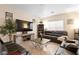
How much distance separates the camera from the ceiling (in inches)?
83.0

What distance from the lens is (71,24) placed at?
2.12m

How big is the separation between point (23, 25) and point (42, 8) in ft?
1.72

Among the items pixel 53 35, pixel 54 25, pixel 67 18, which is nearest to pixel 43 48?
pixel 53 35

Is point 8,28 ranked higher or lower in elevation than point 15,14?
lower

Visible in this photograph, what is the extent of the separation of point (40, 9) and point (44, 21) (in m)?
0.26

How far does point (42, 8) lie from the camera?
83.8 inches

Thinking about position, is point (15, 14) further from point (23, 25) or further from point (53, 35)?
point (53, 35)

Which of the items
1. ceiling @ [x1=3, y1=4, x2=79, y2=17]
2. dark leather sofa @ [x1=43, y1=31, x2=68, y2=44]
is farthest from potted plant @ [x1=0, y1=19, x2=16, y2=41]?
dark leather sofa @ [x1=43, y1=31, x2=68, y2=44]

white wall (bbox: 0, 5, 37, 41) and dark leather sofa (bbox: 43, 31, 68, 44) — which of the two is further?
dark leather sofa (bbox: 43, 31, 68, 44)

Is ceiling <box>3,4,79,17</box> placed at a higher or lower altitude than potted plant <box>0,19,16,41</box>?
higher

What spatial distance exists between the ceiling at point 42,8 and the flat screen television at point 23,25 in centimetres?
21

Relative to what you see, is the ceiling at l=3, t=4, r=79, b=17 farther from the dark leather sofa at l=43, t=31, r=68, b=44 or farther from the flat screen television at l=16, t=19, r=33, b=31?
the dark leather sofa at l=43, t=31, r=68, b=44

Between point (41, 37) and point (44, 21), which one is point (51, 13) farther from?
point (41, 37)

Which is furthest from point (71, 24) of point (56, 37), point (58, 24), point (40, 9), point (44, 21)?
point (40, 9)
